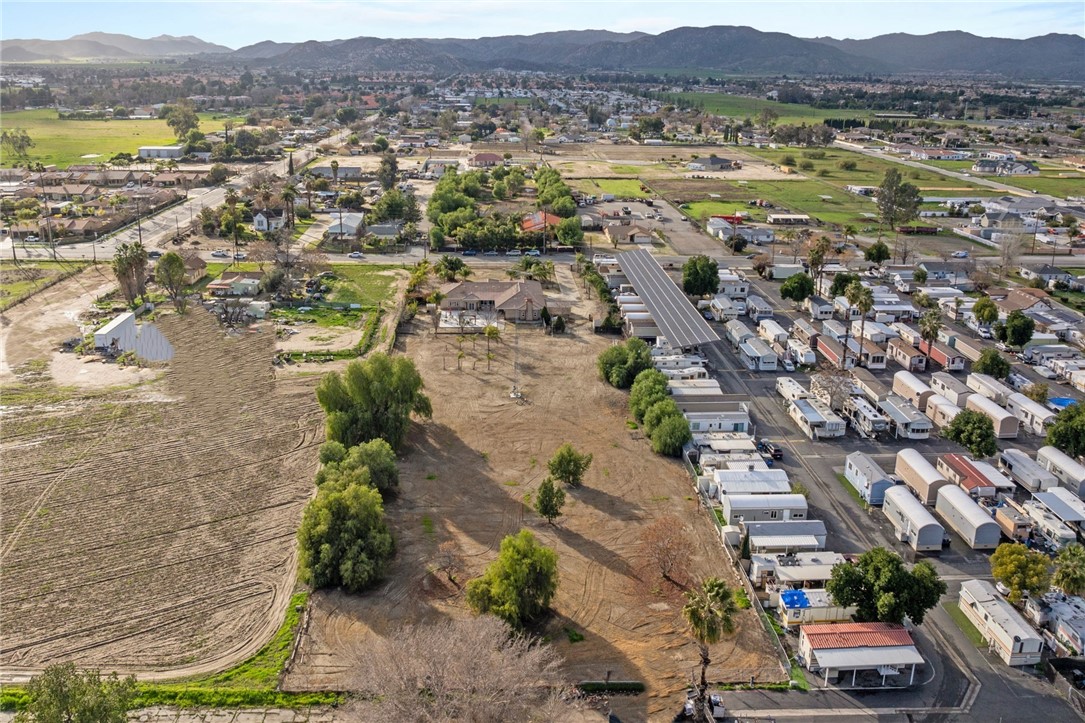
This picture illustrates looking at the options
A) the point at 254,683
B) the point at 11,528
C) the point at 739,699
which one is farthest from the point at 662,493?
the point at 11,528

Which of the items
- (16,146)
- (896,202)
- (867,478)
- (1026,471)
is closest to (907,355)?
(1026,471)

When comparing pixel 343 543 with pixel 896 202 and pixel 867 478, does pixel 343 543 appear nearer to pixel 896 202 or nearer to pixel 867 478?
pixel 867 478

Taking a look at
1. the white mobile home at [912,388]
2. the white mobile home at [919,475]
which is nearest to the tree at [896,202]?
the white mobile home at [912,388]

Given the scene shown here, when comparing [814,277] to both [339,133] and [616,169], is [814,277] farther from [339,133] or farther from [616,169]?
[339,133]

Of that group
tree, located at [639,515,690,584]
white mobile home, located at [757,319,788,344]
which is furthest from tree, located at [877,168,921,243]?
tree, located at [639,515,690,584]

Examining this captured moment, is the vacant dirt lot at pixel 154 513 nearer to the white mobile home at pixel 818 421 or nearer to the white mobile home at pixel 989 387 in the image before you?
the white mobile home at pixel 818 421

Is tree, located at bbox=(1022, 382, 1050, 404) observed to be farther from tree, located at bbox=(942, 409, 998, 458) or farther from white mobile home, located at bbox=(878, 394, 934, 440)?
white mobile home, located at bbox=(878, 394, 934, 440)

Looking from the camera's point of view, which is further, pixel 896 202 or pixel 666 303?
pixel 896 202
